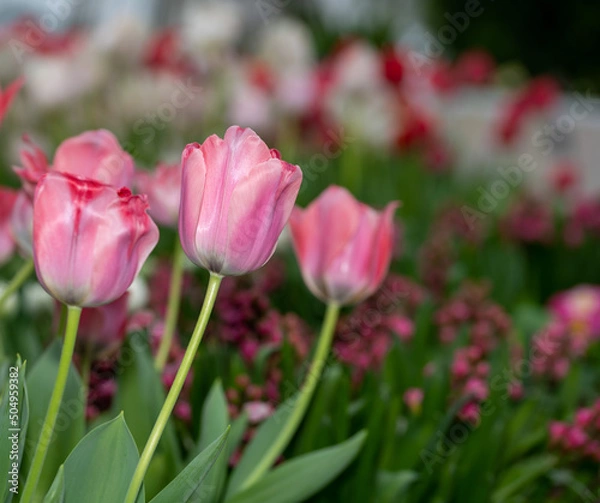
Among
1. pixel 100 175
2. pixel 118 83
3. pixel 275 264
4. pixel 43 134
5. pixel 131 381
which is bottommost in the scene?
pixel 43 134

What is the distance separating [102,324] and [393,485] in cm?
25

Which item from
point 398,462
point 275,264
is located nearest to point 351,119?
point 275,264

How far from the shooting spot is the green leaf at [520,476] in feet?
2.45

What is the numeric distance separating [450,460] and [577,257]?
1070 mm

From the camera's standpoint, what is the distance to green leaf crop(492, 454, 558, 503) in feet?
2.45

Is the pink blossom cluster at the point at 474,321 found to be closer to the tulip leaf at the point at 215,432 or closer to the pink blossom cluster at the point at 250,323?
the pink blossom cluster at the point at 250,323

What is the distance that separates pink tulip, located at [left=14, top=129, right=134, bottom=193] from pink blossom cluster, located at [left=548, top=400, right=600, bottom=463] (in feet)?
1.56

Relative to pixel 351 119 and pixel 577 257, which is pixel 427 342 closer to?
pixel 577 257

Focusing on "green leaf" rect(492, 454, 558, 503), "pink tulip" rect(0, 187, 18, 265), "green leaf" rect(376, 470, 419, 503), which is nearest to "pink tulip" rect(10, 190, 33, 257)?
"pink tulip" rect(0, 187, 18, 265)

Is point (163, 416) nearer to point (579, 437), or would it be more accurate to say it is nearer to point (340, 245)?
point (340, 245)

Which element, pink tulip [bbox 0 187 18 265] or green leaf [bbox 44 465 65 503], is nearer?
green leaf [bbox 44 465 65 503]

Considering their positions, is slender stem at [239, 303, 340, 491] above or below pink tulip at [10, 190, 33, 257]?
below

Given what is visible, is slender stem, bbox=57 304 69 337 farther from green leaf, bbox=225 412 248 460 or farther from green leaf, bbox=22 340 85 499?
green leaf, bbox=225 412 248 460

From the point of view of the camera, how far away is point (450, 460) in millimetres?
725
